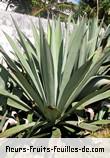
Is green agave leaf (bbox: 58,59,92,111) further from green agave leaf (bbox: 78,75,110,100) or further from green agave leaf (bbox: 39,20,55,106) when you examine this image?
green agave leaf (bbox: 78,75,110,100)

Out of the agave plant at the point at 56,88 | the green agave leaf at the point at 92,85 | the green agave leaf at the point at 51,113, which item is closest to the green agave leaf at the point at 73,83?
the agave plant at the point at 56,88

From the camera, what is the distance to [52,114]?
3162mm

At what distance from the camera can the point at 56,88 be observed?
11.0ft

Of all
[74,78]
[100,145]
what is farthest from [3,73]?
[100,145]

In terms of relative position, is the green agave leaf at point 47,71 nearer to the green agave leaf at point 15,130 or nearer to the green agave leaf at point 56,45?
the green agave leaf at point 56,45

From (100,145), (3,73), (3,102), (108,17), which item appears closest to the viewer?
(100,145)

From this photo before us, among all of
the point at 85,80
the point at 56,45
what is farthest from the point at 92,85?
the point at 56,45

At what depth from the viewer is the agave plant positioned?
3168 millimetres

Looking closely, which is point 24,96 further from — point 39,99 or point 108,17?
point 108,17

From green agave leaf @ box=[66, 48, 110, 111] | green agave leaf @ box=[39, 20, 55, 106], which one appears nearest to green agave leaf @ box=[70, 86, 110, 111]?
green agave leaf @ box=[66, 48, 110, 111]

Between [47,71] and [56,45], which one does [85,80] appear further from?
[56,45]

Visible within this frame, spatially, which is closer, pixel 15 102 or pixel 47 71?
pixel 47 71

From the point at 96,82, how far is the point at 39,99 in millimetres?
575

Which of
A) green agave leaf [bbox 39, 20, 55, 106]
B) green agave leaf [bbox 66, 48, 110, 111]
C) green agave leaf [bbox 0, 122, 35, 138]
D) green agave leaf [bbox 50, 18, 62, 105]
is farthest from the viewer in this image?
green agave leaf [bbox 50, 18, 62, 105]
